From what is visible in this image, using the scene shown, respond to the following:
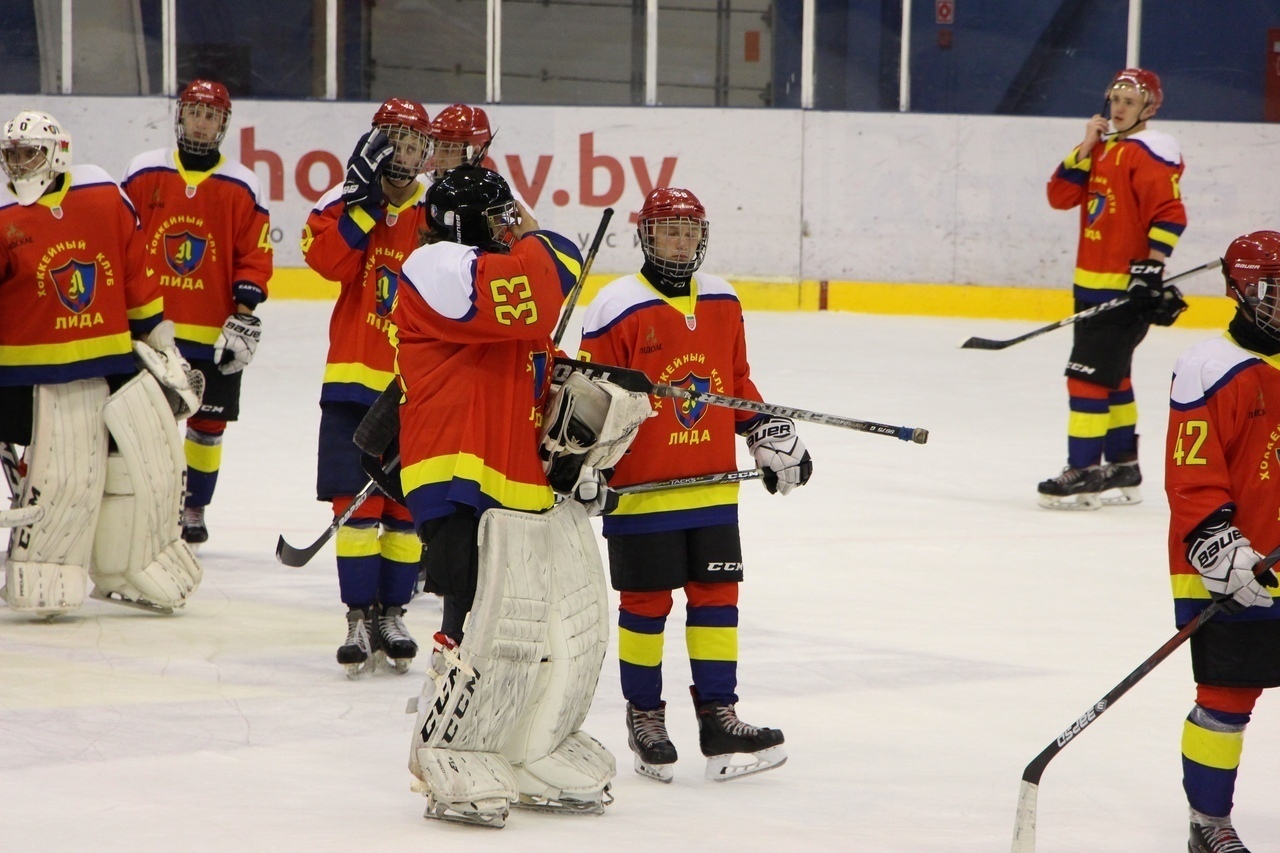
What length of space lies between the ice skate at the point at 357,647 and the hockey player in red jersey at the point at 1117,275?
290 centimetres

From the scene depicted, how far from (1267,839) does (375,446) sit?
5.79 feet

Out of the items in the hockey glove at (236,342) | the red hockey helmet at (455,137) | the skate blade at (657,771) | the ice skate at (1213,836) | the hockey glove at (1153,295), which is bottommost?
the skate blade at (657,771)

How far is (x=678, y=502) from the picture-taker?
11.1ft

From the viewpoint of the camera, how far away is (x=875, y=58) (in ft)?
34.1

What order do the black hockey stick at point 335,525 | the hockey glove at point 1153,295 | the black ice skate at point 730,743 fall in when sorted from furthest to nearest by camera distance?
the hockey glove at point 1153,295, the black hockey stick at point 335,525, the black ice skate at point 730,743

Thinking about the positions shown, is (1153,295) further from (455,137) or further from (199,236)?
(199,236)

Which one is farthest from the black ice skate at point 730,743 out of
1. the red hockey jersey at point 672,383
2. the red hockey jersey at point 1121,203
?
the red hockey jersey at point 1121,203

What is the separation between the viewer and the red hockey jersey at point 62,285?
4.47m

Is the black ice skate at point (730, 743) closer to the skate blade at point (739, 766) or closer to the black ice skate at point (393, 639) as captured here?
the skate blade at point (739, 766)

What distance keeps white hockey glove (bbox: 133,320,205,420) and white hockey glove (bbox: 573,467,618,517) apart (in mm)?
1864

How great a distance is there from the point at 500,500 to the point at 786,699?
45.0 inches

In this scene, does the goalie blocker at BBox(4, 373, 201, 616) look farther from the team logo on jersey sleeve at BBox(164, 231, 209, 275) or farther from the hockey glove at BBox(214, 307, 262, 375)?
the team logo on jersey sleeve at BBox(164, 231, 209, 275)

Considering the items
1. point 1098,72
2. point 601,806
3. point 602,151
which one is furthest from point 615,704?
point 1098,72

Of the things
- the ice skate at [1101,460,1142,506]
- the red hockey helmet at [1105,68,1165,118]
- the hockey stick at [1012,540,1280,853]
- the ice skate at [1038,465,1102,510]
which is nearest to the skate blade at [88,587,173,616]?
the hockey stick at [1012,540,1280,853]
